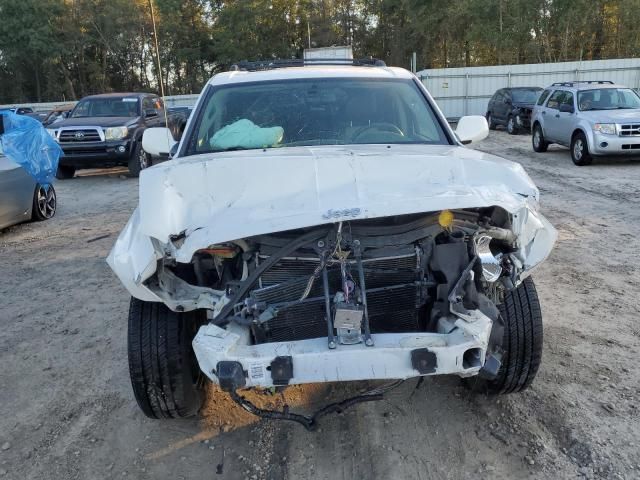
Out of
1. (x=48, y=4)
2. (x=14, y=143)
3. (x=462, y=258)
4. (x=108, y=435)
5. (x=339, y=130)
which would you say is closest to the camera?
(x=462, y=258)

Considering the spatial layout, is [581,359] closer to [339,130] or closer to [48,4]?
[339,130]

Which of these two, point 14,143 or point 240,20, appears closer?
point 14,143

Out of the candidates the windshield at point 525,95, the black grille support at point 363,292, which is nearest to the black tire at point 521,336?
the black grille support at point 363,292

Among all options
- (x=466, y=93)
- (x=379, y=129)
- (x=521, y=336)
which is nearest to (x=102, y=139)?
(x=379, y=129)

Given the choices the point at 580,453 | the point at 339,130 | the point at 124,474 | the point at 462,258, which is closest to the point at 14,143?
the point at 339,130

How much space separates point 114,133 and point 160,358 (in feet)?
33.7

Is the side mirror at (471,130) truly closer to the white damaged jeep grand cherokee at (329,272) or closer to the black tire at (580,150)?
the white damaged jeep grand cherokee at (329,272)

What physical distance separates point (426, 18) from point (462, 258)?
34.3 m

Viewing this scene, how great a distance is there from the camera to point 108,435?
9.98 feet

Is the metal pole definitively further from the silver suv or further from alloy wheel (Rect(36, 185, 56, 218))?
alloy wheel (Rect(36, 185, 56, 218))

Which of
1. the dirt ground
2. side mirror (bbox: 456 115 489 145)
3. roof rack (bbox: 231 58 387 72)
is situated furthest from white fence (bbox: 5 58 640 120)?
the dirt ground

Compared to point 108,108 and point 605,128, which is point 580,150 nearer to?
point 605,128

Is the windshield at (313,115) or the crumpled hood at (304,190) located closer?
the crumpled hood at (304,190)

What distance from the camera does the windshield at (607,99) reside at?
12.1 m
